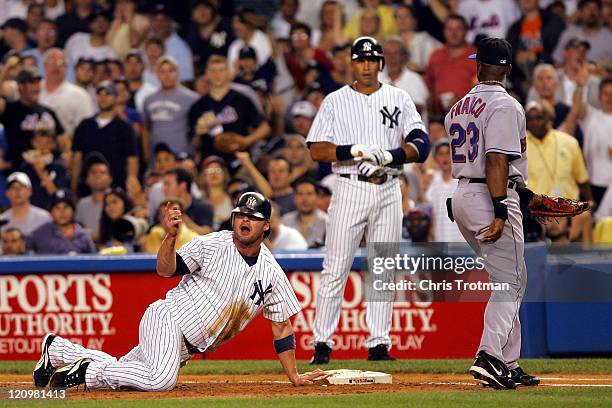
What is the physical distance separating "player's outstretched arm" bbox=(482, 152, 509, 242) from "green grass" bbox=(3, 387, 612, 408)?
939 mm

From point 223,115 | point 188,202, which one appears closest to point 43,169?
point 223,115

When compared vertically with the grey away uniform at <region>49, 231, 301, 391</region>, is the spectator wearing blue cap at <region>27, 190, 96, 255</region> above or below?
above

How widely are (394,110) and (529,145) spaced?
3648mm

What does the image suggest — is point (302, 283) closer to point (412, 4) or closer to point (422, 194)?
point (422, 194)

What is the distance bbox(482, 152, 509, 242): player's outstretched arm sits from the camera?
7.94 meters

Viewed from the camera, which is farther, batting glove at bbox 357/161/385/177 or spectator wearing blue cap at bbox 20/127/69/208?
spectator wearing blue cap at bbox 20/127/69/208

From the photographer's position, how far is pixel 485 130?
8070mm

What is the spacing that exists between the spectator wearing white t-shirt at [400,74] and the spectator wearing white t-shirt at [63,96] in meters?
3.43

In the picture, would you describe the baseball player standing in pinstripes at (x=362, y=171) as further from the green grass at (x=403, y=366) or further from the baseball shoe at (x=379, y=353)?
the green grass at (x=403, y=366)

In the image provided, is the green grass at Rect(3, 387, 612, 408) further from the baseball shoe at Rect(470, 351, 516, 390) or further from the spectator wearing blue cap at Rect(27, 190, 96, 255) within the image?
the spectator wearing blue cap at Rect(27, 190, 96, 255)

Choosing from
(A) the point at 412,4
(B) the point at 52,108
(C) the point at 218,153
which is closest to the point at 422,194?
(C) the point at 218,153

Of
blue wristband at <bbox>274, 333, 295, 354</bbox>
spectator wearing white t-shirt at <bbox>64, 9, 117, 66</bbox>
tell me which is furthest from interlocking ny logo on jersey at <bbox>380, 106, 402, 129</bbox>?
spectator wearing white t-shirt at <bbox>64, 9, 117, 66</bbox>

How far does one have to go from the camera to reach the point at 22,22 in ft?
57.2

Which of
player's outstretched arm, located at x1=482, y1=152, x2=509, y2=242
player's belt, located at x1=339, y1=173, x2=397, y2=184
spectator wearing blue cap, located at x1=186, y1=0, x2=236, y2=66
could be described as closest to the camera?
player's outstretched arm, located at x1=482, y1=152, x2=509, y2=242
